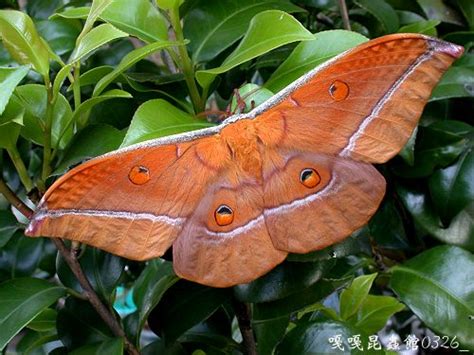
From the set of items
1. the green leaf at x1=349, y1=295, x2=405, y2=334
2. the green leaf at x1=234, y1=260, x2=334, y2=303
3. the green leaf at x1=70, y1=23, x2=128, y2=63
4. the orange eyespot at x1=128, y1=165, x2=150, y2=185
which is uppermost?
the green leaf at x1=70, y1=23, x2=128, y2=63

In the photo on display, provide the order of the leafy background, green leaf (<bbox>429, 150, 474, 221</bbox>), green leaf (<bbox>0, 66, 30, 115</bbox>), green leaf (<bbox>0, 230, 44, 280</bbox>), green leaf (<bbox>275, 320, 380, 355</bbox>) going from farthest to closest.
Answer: green leaf (<bbox>0, 230, 44, 280</bbox>), green leaf (<bbox>429, 150, 474, 221</bbox>), green leaf (<bbox>275, 320, 380, 355</bbox>), the leafy background, green leaf (<bbox>0, 66, 30, 115</bbox>)

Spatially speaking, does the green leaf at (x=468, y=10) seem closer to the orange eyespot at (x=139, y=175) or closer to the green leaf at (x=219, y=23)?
the green leaf at (x=219, y=23)

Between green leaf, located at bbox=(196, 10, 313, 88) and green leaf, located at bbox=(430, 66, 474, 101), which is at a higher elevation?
green leaf, located at bbox=(196, 10, 313, 88)

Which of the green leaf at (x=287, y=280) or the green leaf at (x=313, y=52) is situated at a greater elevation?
the green leaf at (x=313, y=52)

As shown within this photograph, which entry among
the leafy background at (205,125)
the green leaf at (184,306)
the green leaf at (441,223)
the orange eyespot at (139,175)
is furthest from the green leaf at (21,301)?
the green leaf at (441,223)

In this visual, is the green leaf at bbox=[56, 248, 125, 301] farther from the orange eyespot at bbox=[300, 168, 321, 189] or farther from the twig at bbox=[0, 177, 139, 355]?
the orange eyespot at bbox=[300, 168, 321, 189]

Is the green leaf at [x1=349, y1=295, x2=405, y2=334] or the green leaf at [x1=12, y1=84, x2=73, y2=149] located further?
the green leaf at [x1=349, y1=295, x2=405, y2=334]

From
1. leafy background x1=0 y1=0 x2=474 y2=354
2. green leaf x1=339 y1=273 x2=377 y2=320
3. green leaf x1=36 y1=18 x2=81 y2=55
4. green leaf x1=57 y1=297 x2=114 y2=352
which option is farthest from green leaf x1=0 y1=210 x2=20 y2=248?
green leaf x1=339 y1=273 x2=377 y2=320
